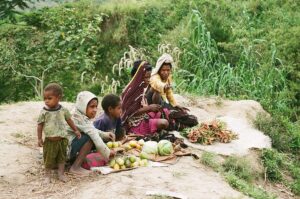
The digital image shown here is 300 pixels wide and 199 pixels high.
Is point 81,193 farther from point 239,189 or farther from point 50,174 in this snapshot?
point 239,189

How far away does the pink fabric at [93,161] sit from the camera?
4.97m

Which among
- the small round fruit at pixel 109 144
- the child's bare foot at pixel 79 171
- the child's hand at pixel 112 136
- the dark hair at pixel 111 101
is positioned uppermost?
the dark hair at pixel 111 101

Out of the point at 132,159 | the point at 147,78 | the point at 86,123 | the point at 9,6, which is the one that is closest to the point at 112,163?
the point at 132,159

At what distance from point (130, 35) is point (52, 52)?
7.16 feet

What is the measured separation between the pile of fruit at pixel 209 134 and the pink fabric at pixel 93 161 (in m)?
1.41

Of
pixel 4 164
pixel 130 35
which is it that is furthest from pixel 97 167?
pixel 130 35

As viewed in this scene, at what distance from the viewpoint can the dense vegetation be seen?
27.9 feet

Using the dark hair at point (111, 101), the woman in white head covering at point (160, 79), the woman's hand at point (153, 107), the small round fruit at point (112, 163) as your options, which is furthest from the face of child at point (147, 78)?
the small round fruit at point (112, 163)

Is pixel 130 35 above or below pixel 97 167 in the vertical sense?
above

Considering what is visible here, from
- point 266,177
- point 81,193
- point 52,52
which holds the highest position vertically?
point 52,52

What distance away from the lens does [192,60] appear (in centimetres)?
909

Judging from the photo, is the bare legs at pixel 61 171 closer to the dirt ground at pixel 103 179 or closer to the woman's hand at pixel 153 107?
the dirt ground at pixel 103 179

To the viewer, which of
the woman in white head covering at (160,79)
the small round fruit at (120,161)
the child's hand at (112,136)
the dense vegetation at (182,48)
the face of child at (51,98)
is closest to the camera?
the face of child at (51,98)

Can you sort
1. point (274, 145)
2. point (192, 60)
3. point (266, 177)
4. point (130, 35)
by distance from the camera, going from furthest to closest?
1. point (130, 35)
2. point (192, 60)
3. point (274, 145)
4. point (266, 177)
